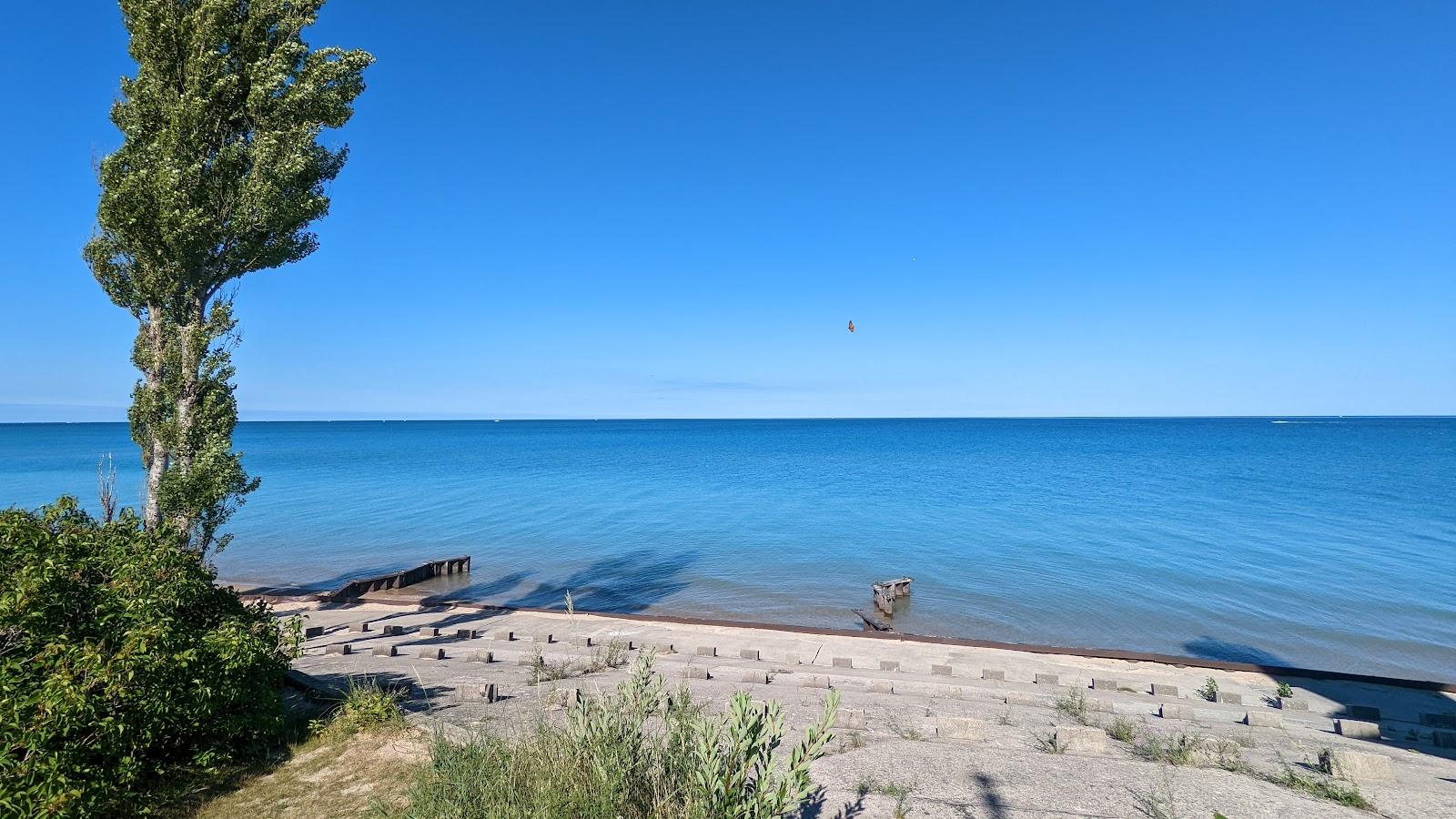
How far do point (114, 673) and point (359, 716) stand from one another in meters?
2.72

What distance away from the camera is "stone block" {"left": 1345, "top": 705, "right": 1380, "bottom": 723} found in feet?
36.9

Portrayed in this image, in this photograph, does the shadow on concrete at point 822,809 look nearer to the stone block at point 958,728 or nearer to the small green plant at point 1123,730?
the stone block at point 958,728

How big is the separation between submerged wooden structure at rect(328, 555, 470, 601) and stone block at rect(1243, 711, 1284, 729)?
22029mm

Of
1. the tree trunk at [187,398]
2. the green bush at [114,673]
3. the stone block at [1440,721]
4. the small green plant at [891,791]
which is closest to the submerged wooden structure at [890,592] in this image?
the stone block at [1440,721]

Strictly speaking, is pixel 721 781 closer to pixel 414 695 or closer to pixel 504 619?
pixel 414 695

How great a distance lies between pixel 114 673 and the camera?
5.50 meters

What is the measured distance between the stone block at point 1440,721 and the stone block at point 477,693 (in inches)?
571

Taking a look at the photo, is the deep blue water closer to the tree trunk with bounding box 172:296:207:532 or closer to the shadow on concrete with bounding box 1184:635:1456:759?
the shadow on concrete with bounding box 1184:635:1456:759

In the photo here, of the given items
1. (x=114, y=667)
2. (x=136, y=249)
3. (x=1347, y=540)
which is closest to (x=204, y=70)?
(x=136, y=249)

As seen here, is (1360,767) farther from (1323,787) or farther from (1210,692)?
(1210,692)

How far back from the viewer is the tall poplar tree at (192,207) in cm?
1021

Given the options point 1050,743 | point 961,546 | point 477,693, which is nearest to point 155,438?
point 477,693

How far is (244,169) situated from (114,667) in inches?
352

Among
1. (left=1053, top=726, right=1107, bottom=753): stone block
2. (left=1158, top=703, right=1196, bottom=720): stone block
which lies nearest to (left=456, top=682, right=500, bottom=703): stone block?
(left=1053, top=726, right=1107, bottom=753): stone block
